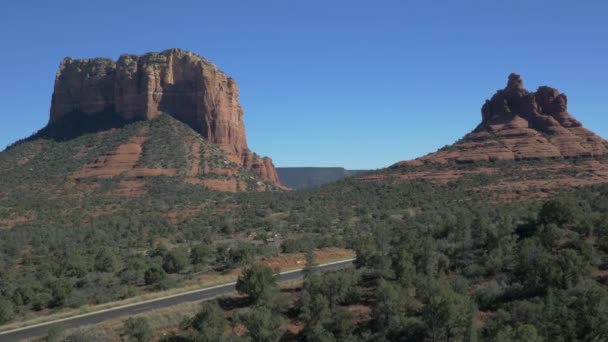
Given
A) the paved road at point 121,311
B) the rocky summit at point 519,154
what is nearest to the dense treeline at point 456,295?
the paved road at point 121,311

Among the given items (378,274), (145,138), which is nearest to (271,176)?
(145,138)

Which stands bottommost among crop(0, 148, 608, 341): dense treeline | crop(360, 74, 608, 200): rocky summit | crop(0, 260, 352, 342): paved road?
crop(0, 260, 352, 342): paved road

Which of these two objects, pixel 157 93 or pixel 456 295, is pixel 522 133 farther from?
pixel 456 295

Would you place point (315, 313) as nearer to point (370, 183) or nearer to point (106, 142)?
point (370, 183)

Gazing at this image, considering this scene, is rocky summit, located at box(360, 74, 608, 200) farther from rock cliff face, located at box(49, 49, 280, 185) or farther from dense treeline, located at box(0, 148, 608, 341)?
rock cliff face, located at box(49, 49, 280, 185)

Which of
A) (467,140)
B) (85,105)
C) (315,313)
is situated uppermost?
(85,105)

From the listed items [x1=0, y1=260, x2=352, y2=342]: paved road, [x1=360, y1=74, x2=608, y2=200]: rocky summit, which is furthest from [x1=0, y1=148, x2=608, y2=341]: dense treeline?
[x1=360, y1=74, x2=608, y2=200]: rocky summit

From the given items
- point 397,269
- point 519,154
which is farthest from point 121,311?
point 519,154

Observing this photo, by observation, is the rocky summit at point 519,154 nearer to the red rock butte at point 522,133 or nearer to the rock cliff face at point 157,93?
the red rock butte at point 522,133
